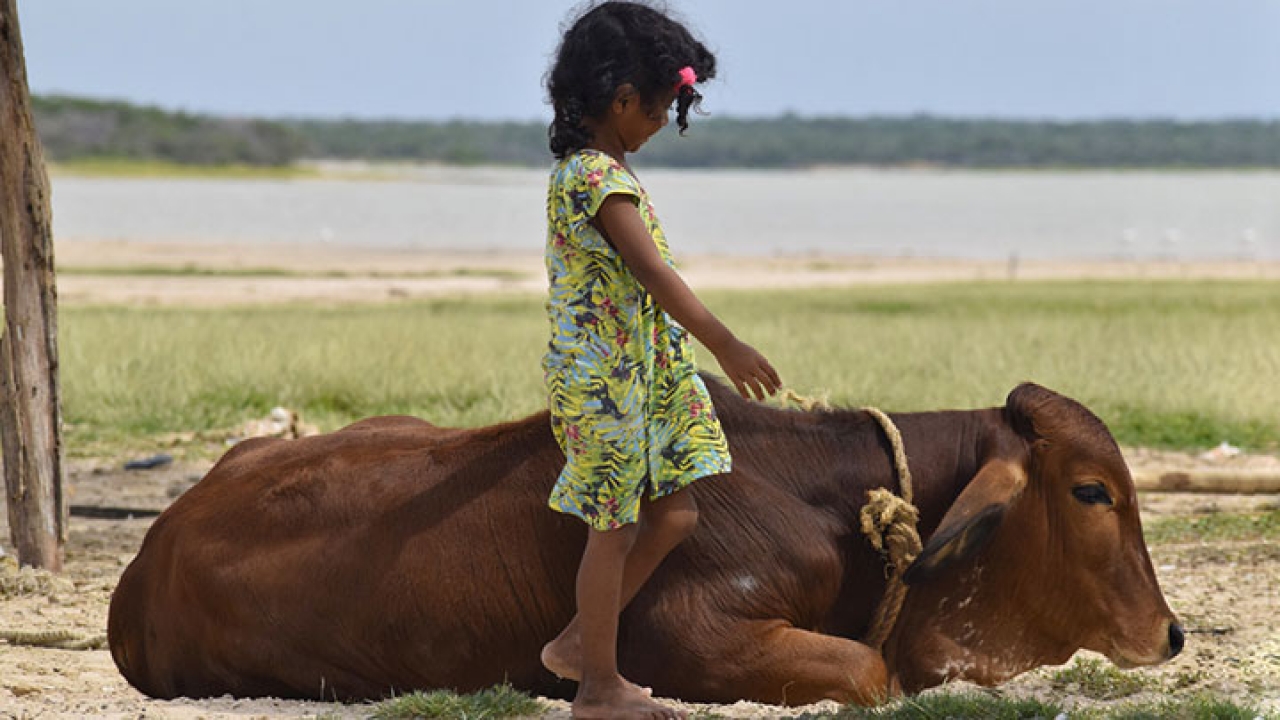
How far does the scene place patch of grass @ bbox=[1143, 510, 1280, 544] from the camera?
8688 millimetres

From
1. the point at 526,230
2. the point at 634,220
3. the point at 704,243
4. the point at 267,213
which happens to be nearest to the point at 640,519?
the point at 634,220

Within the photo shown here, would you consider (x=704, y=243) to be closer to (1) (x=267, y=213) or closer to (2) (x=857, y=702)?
(1) (x=267, y=213)

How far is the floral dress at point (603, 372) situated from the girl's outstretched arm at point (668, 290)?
52 millimetres

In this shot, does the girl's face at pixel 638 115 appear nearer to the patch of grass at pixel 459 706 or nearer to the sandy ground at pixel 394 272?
the patch of grass at pixel 459 706

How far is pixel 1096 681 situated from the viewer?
5.67 metres

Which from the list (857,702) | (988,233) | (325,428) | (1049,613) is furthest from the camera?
(988,233)

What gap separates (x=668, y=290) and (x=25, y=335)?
13.3ft

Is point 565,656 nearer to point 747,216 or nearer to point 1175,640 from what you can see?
point 1175,640

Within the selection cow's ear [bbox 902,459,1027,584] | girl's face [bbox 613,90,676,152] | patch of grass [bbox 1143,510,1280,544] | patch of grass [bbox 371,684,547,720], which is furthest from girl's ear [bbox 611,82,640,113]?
patch of grass [bbox 1143,510,1280,544]

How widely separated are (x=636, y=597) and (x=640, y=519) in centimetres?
39

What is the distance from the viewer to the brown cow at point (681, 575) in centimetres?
533

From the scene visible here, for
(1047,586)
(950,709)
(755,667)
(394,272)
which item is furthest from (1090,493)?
(394,272)

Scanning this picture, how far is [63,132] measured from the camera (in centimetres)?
10369

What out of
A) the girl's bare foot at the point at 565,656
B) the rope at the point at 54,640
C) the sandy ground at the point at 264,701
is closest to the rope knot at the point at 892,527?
the sandy ground at the point at 264,701
